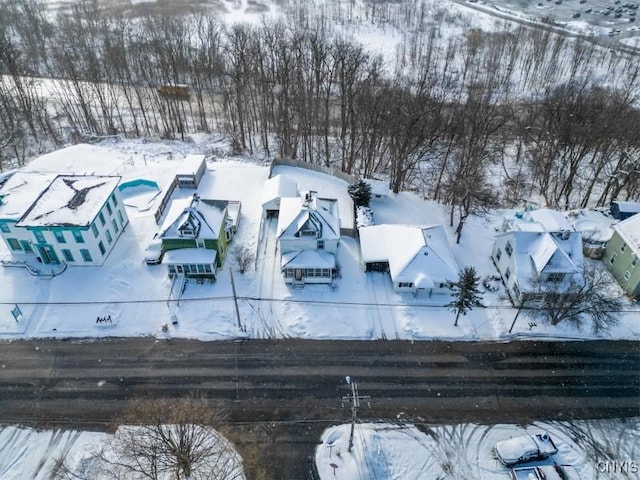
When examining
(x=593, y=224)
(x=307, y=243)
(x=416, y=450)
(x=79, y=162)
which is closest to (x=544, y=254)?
(x=593, y=224)

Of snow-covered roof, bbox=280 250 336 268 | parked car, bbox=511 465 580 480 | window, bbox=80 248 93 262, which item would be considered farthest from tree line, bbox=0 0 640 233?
window, bbox=80 248 93 262

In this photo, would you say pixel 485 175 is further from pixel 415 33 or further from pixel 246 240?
pixel 415 33

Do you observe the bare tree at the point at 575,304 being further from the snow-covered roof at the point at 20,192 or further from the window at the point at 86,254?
the snow-covered roof at the point at 20,192

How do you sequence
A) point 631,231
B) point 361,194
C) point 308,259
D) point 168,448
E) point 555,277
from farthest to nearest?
point 361,194 < point 631,231 < point 308,259 < point 555,277 < point 168,448

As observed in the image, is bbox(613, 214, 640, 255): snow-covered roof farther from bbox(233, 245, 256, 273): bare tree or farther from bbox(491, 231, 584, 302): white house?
bbox(233, 245, 256, 273): bare tree

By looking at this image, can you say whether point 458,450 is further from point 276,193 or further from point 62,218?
point 62,218

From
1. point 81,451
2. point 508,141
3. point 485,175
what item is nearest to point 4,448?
point 81,451

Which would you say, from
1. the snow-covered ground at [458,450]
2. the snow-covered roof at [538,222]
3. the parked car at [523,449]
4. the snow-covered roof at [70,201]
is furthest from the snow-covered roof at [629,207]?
the snow-covered roof at [70,201]

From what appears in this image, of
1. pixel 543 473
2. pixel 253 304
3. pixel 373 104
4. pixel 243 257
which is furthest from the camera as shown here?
pixel 373 104
